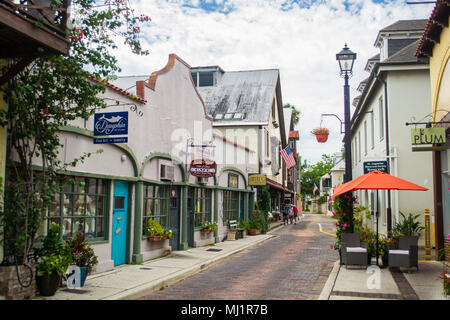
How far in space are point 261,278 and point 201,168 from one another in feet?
20.8

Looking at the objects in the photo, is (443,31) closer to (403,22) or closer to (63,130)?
(403,22)

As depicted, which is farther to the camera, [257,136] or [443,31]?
[257,136]

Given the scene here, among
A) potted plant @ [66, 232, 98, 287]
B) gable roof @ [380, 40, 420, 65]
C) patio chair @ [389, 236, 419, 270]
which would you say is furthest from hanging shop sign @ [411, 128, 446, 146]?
potted plant @ [66, 232, 98, 287]

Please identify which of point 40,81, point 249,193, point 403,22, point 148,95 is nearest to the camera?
point 40,81

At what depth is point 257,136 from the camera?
28297mm

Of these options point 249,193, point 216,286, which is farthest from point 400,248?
point 249,193

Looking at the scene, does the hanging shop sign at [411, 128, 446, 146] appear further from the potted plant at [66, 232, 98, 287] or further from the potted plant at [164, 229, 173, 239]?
the potted plant at [66, 232, 98, 287]

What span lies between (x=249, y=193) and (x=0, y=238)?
59.6 feet

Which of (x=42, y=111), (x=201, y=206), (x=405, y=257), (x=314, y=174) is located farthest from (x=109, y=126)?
(x=314, y=174)

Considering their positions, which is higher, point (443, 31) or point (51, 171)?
point (443, 31)

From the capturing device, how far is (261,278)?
34.5 feet

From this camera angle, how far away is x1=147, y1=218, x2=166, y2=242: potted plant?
42.6 ft

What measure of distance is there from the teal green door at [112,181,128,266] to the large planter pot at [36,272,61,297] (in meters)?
3.39

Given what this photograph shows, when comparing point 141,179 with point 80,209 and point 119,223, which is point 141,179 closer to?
point 119,223
